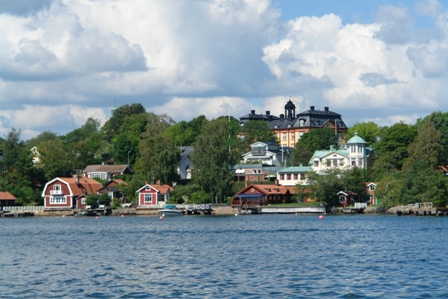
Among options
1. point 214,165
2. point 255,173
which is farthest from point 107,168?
point 214,165

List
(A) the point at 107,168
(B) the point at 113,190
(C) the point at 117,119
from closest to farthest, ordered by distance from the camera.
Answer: (B) the point at 113,190 → (A) the point at 107,168 → (C) the point at 117,119

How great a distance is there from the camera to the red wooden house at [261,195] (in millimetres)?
121562

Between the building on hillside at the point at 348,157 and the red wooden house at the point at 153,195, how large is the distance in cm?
2402

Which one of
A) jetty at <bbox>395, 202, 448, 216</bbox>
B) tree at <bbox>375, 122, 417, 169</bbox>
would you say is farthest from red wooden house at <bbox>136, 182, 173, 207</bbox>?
jetty at <bbox>395, 202, 448, 216</bbox>

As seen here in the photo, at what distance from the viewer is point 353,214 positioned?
354ft

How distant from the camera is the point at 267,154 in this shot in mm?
151375

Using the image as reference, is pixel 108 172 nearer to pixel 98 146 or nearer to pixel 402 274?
pixel 98 146

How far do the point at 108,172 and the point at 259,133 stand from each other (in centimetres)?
3231

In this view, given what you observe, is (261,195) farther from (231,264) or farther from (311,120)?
(231,264)

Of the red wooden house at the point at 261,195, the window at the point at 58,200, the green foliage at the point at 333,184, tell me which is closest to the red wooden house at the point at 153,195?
the red wooden house at the point at 261,195

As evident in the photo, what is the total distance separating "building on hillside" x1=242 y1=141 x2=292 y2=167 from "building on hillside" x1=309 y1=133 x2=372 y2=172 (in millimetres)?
19318

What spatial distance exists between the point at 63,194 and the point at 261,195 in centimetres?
3130

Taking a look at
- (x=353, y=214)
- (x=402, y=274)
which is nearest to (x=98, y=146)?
(x=353, y=214)

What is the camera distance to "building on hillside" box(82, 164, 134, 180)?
14450 centimetres
